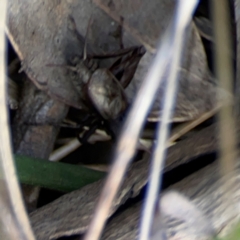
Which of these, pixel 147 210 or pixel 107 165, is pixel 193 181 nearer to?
pixel 147 210

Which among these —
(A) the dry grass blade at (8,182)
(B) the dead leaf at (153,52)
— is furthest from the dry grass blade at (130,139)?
(B) the dead leaf at (153,52)

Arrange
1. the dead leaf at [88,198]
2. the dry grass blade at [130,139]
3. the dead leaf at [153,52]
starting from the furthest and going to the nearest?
the dead leaf at [153,52], the dead leaf at [88,198], the dry grass blade at [130,139]

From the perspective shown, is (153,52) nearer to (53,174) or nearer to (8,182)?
(53,174)

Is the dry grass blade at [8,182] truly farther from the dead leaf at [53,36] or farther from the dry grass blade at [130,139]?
the dead leaf at [53,36]

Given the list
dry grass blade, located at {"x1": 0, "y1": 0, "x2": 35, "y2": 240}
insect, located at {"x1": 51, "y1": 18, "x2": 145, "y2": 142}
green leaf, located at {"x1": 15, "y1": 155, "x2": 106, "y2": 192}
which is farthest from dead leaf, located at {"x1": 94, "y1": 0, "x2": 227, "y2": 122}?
dry grass blade, located at {"x1": 0, "y1": 0, "x2": 35, "y2": 240}

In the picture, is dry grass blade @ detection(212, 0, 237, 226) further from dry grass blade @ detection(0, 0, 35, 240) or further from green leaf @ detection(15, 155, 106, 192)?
green leaf @ detection(15, 155, 106, 192)
